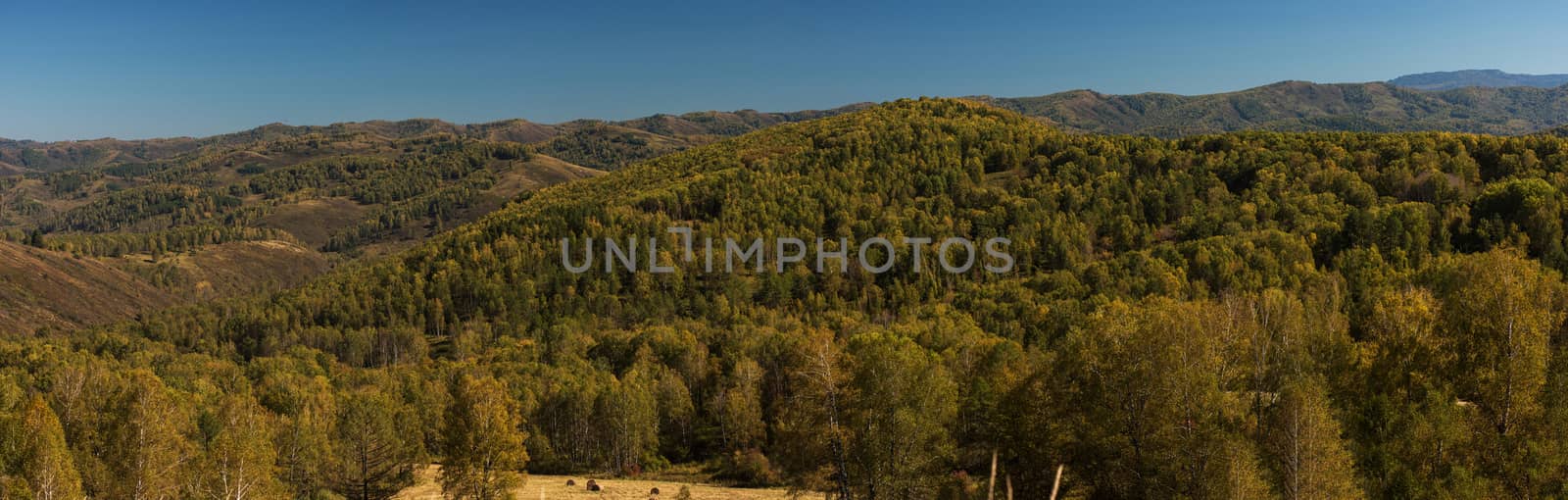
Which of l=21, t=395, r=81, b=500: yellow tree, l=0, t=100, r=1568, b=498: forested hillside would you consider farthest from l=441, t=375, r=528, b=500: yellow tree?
l=21, t=395, r=81, b=500: yellow tree

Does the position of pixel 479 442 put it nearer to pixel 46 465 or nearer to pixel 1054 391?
pixel 46 465

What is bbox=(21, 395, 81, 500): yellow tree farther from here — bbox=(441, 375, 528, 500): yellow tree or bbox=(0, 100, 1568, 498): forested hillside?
bbox=(441, 375, 528, 500): yellow tree

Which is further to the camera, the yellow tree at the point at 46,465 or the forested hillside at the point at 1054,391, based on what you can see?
the yellow tree at the point at 46,465

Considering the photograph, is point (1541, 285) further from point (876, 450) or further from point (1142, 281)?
point (1142, 281)

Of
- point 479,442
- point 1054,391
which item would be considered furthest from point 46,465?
point 1054,391

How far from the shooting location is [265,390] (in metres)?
118

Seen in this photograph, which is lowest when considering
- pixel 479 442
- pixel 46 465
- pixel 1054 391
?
pixel 479 442

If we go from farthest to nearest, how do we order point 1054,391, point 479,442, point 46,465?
1. point 479,442
2. point 46,465
3. point 1054,391

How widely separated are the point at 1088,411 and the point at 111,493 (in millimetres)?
55507

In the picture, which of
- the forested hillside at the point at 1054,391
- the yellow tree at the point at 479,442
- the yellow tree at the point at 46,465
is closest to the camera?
the forested hillside at the point at 1054,391

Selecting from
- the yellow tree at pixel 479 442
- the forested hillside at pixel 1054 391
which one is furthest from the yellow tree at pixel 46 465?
the yellow tree at pixel 479 442


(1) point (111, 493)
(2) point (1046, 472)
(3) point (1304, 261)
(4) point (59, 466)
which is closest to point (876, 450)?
(2) point (1046, 472)

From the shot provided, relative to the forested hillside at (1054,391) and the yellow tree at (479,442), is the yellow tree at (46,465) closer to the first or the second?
the forested hillside at (1054,391)

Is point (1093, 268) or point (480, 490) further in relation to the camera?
point (1093, 268)
